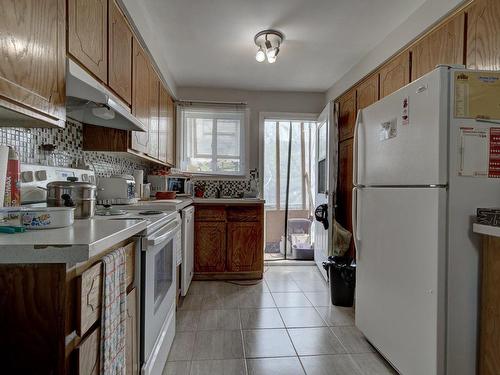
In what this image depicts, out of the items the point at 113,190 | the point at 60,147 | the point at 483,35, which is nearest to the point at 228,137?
the point at 113,190

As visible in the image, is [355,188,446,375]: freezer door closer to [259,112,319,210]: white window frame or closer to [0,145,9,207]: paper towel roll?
[0,145,9,207]: paper towel roll

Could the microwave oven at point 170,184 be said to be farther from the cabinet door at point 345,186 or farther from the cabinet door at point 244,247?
the cabinet door at point 345,186

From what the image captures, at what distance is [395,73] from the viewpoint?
7.57 feet

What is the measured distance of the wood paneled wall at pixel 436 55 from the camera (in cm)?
150

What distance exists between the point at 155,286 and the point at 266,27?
2098mm

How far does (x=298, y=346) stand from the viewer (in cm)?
187

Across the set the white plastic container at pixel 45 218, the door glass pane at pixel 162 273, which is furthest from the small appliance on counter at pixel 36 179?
the door glass pane at pixel 162 273

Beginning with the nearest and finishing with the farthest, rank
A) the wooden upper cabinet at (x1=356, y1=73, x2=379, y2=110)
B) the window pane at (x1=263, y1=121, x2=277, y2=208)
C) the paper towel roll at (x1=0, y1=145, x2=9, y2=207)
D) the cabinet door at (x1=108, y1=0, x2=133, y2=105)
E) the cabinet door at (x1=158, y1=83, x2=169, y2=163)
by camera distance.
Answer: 1. the paper towel roll at (x1=0, y1=145, x2=9, y2=207)
2. the cabinet door at (x1=108, y1=0, x2=133, y2=105)
3. the wooden upper cabinet at (x1=356, y1=73, x2=379, y2=110)
4. the cabinet door at (x1=158, y1=83, x2=169, y2=163)
5. the window pane at (x1=263, y1=121, x2=277, y2=208)

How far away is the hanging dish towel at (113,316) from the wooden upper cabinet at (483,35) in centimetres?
201

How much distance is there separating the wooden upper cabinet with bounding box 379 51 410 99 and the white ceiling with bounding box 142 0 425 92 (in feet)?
0.83

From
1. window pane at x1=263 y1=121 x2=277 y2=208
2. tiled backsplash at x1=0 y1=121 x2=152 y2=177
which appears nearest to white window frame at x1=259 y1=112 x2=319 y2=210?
window pane at x1=263 y1=121 x2=277 y2=208

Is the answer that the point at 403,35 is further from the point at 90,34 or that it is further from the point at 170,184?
the point at 170,184

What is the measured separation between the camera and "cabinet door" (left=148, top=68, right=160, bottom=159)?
246 centimetres

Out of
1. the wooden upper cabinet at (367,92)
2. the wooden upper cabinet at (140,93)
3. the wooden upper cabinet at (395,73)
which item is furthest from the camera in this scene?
the wooden upper cabinet at (367,92)
